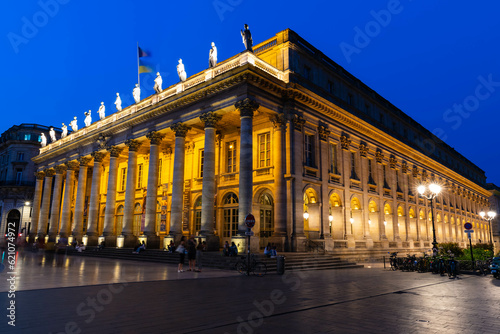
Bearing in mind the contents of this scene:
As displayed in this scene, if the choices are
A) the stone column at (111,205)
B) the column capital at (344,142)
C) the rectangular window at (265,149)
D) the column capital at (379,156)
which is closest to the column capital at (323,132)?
the column capital at (344,142)

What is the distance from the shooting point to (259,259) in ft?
63.2

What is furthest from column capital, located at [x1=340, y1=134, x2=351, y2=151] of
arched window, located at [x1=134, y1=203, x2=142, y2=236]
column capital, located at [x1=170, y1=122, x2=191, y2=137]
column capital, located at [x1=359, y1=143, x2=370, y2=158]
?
arched window, located at [x1=134, y1=203, x2=142, y2=236]

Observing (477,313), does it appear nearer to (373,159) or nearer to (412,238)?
(373,159)

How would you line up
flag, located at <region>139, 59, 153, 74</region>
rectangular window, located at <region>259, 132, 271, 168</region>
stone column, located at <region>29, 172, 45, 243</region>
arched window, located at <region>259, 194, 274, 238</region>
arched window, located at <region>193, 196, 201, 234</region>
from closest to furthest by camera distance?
1. arched window, located at <region>259, 194, 274, 238</region>
2. rectangular window, located at <region>259, 132, 271, 168</region>
3. arched window, located at <region>193, 196, 201, 234</region>
4. flag, located at <region>139, 59, 153, 74</region>
5. stone column, located at <region>29, 172, 45, 243</region>

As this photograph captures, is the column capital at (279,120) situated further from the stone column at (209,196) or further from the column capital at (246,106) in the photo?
the stone column at (209,196)

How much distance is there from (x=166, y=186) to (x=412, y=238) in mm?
26647

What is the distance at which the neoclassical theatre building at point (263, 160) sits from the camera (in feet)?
76.6

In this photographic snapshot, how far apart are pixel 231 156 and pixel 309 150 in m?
6.39

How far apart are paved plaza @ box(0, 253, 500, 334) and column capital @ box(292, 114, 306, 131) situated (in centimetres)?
1433

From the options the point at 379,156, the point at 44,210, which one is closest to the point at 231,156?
the point at 379,156

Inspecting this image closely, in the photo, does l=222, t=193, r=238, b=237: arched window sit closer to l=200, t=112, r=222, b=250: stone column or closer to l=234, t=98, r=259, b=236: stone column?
l=200, t=112, r=222, b=250: stone column

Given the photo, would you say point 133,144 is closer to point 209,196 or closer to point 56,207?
point 209,196

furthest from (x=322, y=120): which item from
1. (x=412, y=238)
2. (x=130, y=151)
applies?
(x=412, y=238)

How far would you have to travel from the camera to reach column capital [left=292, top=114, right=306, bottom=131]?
2470 cm
